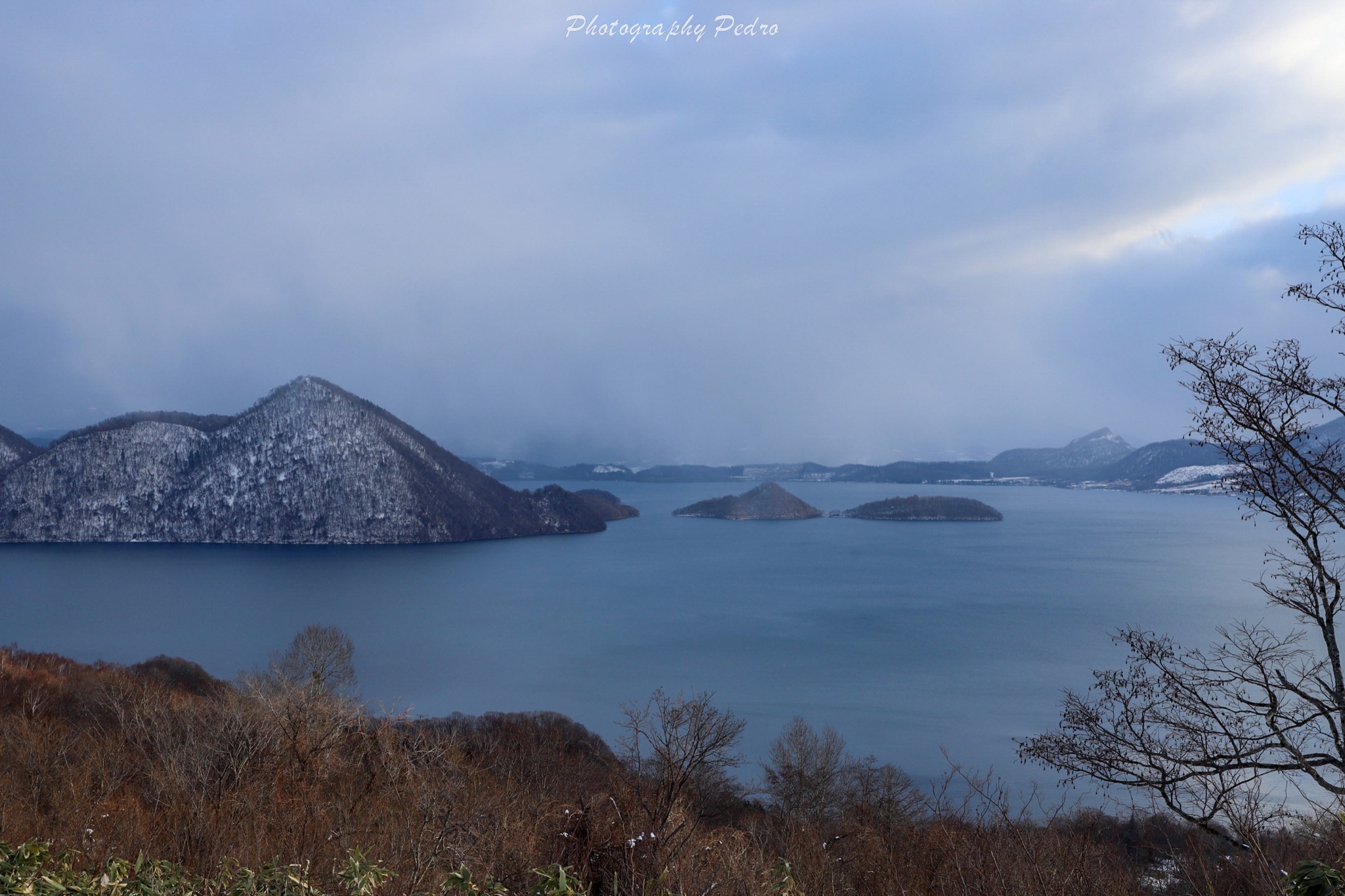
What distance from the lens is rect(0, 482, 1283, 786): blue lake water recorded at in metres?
44.5

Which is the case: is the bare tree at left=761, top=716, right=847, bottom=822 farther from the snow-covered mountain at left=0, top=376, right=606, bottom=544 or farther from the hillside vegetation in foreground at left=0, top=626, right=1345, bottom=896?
the snow-covered mountain at left=0, top=376, right=606, bottom=544

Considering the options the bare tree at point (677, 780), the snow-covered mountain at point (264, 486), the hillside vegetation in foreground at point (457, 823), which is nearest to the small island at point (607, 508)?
the snow-covered mountain at point (264, 486)

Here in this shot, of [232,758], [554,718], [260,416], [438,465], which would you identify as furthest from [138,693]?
[260,416]

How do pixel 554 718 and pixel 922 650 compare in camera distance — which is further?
pixel 922 650

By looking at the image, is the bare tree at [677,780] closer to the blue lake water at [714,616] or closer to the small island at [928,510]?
the blue lake water at [714,616]

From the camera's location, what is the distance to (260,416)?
13550 cm

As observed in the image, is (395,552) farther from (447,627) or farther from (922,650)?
(922,650)

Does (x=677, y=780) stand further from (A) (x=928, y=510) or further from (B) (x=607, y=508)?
(B) (x=607, y=508)

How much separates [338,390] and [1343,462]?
154 meters

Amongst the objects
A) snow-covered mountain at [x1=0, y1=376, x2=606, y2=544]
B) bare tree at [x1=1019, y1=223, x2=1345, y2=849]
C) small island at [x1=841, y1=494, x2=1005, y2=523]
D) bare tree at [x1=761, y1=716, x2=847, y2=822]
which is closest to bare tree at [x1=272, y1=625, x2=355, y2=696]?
bare tree at [x1=761, y1=716, x2=847, y2=822]

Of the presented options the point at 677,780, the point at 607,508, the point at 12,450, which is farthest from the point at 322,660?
the point at 12,450

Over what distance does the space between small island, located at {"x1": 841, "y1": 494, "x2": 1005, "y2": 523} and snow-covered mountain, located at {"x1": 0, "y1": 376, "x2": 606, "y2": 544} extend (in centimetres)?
5772

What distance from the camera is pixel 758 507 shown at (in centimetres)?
16175

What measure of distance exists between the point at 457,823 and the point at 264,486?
134 meters
